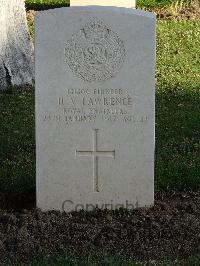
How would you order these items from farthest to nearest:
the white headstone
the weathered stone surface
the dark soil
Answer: the white headstone
the weathered stone surface
the dark soil

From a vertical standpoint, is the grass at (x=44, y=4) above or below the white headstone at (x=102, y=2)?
above

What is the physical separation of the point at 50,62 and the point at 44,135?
1.77 feet

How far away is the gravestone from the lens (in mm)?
Answer: 5410

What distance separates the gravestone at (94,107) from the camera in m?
5.41

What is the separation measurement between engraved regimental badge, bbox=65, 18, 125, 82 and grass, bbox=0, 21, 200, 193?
1.22 m

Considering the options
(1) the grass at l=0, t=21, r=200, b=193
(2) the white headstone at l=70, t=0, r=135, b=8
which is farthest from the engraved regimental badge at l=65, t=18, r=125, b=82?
(2) the white headstone at l=70, t=0, r=135, b=8

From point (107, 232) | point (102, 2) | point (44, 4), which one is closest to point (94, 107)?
point (107, 232)

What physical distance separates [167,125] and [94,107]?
264cm

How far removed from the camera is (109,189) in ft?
18.8

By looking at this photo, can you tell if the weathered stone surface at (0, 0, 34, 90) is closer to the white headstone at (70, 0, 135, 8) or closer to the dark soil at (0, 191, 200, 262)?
the white headstone at (70, 0, 135, 8)

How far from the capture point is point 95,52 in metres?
5.47

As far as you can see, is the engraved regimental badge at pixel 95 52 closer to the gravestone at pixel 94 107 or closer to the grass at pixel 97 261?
the gravestone at pixel 94 107

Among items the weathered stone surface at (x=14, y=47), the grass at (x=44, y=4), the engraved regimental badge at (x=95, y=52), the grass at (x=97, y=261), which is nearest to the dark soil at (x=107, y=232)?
the grass at (x=97, y=261)

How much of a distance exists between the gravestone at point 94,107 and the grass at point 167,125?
0.59 m
